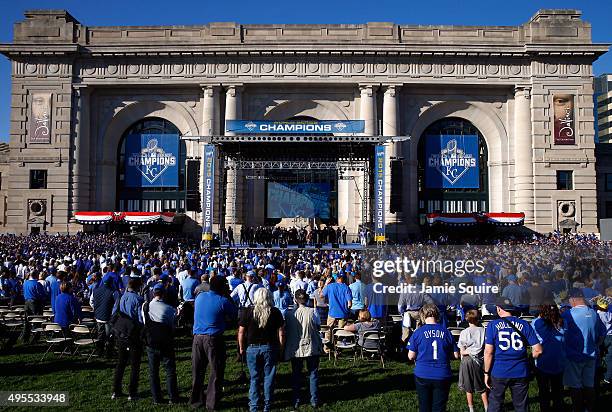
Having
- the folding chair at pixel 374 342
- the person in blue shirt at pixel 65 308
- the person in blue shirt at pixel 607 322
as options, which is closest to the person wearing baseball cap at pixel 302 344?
the folding chair at pixel 374 342

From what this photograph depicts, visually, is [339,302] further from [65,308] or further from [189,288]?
[65,308]

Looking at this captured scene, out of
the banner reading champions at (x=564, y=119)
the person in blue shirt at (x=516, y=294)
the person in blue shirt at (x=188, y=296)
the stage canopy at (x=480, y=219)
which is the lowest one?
the person in blue shirt at (x=188, y=296)

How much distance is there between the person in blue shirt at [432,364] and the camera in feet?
19.4

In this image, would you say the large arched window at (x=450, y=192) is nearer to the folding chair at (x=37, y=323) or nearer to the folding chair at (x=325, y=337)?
the folding chair at (x=325, y=337)

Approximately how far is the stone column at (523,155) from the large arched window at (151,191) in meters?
29.8

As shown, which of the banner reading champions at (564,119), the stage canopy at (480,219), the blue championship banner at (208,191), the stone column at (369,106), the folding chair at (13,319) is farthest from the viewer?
the banner reading champions at (564,119)

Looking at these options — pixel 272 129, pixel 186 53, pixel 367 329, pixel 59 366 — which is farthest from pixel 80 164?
pixel 367 329

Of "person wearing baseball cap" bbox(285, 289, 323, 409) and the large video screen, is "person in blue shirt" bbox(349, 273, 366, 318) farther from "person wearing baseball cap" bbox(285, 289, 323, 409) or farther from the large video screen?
the large video screen

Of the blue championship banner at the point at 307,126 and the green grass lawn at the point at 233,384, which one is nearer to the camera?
the green grass lawn at the point at 233,384

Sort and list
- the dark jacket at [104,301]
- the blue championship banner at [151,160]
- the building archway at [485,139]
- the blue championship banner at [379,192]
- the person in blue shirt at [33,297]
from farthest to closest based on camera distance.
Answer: the blue championship banner at [151,160] < the building archway at [485,139] < the blue championship banner at [379,192] < the person in blue shirt at [33,297] < the dark jacket at [104,301]

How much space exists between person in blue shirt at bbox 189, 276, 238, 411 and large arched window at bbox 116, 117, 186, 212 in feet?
122

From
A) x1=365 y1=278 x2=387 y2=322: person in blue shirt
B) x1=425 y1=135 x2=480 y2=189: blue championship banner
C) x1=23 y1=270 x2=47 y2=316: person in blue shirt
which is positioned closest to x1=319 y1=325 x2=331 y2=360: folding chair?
x1=365 y1=278 x2=387 y2=322: person in blue shirt

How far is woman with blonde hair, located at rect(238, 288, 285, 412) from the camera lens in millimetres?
7000

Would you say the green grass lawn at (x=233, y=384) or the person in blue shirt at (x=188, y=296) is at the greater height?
the person in blue shirt at (x=188, y=296)
